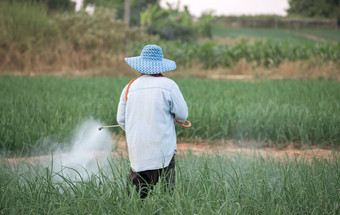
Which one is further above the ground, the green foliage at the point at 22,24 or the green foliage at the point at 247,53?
the green foliage at the point at 22,24

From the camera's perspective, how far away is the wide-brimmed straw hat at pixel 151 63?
223 centimetres

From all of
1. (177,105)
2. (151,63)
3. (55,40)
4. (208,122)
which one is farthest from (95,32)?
(177,105)

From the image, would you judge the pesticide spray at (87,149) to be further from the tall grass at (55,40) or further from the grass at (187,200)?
the tall grass at (55,40)

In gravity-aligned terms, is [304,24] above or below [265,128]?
above

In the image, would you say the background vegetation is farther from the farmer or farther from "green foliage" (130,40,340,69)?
the farmer

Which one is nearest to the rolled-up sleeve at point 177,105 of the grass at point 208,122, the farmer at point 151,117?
the farmer at point 151,117

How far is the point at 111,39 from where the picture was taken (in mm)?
15641

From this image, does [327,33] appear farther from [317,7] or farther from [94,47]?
[94,47]

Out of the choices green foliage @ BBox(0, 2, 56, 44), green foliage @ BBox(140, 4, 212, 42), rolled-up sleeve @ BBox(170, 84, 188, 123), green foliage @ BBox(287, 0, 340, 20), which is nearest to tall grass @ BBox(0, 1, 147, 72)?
green foliage @ BBox(0, 2, 56, 44)

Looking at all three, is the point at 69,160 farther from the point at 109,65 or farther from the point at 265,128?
the point at 109,65

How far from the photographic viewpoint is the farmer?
2189 millimetres

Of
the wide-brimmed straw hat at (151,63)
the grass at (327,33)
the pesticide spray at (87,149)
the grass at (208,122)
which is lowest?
the pesticide spray at (87,149)

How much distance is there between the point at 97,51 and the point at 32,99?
8.90 meters

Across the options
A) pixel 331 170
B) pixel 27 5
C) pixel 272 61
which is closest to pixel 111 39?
pixel 27 5
